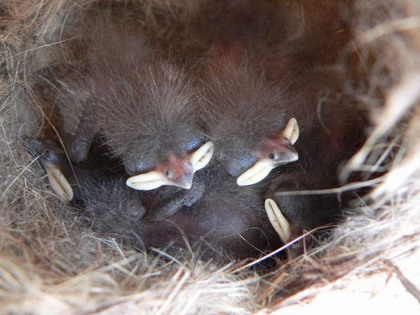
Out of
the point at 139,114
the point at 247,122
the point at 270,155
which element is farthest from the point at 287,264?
the point at 139,114

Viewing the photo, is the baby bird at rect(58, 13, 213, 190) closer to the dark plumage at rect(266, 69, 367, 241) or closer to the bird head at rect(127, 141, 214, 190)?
the bird head at rect(127, 141, 214, 190)

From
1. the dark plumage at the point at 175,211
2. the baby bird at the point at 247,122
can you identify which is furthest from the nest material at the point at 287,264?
the baby bird at the point at 247,122

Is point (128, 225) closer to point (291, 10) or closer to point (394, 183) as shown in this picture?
point (394, 183)

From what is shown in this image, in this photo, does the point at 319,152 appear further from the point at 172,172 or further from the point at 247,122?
the point at 172,172

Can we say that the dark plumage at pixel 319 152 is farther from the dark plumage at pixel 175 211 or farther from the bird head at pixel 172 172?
the bird head at pixel 172 172

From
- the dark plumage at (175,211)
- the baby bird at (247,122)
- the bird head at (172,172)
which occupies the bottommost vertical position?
the dark plumage at (175,211)

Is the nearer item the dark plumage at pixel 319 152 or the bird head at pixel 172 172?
the bird head at pixel 172 172

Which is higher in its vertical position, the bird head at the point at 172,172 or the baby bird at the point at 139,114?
the baby bird at the point at 139,114
